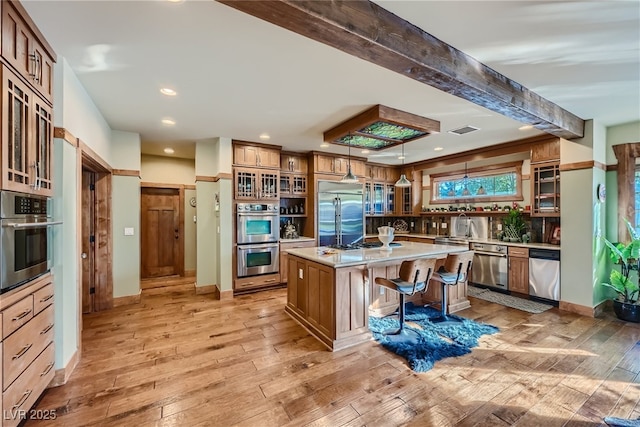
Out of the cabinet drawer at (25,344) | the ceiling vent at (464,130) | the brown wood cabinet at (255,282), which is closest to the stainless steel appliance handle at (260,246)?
the brown wood cabinet at (255,282)

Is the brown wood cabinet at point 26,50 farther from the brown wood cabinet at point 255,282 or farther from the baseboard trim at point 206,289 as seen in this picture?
the baseboard trim at point 206,289

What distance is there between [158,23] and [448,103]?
116 inches

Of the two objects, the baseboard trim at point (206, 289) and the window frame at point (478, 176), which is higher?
the window frame at point (478, 176)

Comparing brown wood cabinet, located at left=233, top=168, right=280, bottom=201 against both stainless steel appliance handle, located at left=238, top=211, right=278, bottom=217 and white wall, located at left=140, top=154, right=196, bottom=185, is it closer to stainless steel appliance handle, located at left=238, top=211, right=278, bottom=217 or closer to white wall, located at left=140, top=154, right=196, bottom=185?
stainless steel appliance handle, located at left=238, top=211, right=278, bottom=217

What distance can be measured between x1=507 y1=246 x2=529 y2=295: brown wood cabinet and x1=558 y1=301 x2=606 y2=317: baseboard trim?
504mm

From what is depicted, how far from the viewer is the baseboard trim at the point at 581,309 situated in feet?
12.4

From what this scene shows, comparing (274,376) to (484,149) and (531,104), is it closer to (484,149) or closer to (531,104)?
(531,104)

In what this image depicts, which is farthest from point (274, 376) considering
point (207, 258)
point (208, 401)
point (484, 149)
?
point (484, 149)

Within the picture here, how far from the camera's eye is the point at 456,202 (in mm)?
6332

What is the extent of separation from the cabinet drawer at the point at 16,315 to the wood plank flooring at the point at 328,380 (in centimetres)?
73

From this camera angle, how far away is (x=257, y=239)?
5.01 metres

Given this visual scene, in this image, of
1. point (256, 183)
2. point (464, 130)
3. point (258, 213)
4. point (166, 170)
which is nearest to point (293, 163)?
point (256, 183)

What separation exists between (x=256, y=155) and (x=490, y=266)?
15.6 ft

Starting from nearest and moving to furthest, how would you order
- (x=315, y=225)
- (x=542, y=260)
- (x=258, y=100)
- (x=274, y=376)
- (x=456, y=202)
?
(x=274, y=376), (x=258, y=100), (x=542, y=260), (x=315, y=225), (x=456, y=202)
